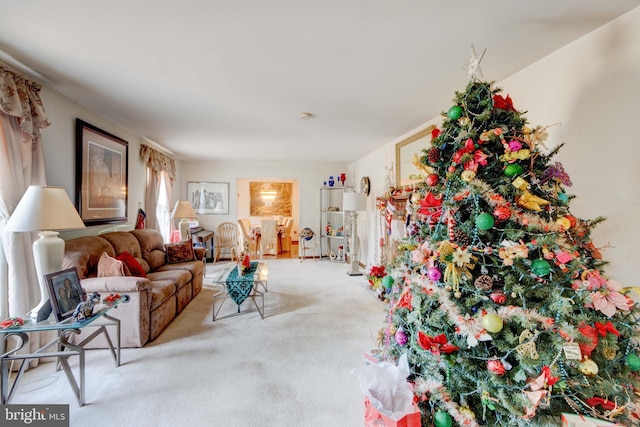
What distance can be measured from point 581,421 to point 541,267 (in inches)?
24.8

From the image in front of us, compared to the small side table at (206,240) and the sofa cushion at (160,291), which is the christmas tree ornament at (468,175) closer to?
the sofa cushion at (160,291)

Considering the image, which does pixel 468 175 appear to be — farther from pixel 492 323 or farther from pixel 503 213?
pixel 492 323

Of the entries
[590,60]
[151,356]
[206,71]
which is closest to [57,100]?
[206,71]

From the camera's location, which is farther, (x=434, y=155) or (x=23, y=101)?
(x=23, y=101)

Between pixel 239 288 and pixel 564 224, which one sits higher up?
pixel 564 224

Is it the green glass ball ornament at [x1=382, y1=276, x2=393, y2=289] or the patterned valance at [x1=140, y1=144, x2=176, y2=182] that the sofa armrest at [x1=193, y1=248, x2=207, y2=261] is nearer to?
the patterned valance at [x1=140, y1=144, x2=176, y2=182]

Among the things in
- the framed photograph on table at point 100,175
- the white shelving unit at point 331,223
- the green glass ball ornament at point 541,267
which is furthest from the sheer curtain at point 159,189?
the green glass ball ornament at point 541,267

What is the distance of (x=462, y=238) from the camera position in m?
1.26

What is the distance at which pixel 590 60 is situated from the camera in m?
1.64

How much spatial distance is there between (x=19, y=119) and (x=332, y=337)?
10.8 ft

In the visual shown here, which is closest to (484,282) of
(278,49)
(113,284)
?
(278,49)

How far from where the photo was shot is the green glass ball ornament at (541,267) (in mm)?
1112

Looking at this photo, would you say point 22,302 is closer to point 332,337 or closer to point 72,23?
point 72,23

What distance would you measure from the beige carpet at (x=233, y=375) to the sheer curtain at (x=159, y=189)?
2240 millimetres
